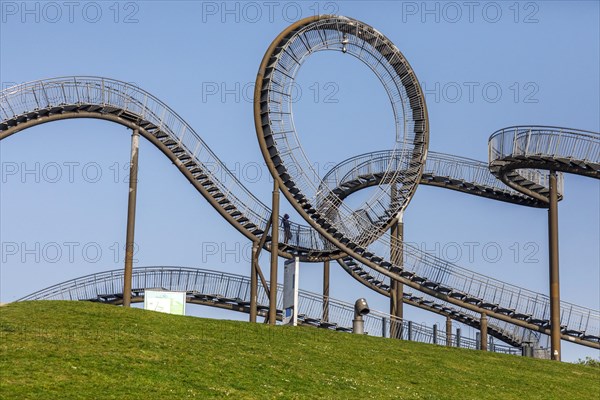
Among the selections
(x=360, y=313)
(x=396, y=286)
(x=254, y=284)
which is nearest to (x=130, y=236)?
(x=254, y=284)

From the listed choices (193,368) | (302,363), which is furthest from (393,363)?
(193,368)

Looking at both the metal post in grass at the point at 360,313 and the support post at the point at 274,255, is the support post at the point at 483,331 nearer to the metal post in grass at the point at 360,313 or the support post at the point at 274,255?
the metal post in grass at the point at 360,313

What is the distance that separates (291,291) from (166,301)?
509 cm

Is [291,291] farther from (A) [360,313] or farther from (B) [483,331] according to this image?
(B) [483,331]

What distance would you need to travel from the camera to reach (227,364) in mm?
31500

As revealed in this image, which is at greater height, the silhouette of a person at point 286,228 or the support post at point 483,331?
the silhouette of a person at point 286,228

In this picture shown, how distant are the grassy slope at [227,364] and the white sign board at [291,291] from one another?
3.73 m

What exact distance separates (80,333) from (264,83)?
19.7 metres

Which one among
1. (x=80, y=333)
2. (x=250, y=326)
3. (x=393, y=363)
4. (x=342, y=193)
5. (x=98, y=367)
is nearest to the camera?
(x=98, y=367)

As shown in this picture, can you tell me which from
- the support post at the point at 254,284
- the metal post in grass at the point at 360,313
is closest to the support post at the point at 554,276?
the metal post in grass at the point at 360,313

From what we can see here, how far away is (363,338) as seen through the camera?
4034 cm

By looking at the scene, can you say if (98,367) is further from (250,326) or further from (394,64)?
(394,64)

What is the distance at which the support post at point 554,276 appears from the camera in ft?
156

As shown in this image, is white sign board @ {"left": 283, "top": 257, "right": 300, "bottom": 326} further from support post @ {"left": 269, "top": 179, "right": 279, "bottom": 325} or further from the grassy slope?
the grassy slope
